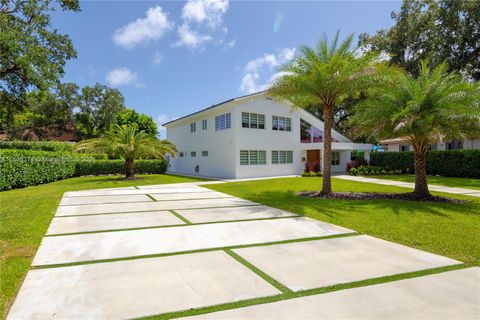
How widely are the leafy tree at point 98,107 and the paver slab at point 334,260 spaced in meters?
46.7

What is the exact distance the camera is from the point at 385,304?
3463 millimetres

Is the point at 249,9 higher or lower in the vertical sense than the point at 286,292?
higher

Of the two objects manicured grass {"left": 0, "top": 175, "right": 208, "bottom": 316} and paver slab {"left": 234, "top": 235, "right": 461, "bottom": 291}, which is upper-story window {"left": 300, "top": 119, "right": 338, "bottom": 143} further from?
paver slab {"left": 234, "top": 235, "right": 461, "bottom": 291}

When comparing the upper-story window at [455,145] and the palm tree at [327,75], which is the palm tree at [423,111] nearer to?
the palm tree at [327,75]

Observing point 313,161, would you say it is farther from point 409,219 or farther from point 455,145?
point 409,219

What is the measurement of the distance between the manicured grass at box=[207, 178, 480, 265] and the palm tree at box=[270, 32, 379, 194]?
9.17 feet

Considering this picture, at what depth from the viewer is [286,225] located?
25.0 ft

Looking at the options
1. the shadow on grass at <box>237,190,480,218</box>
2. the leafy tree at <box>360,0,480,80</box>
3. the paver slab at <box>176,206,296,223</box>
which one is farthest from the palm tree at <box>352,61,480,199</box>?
the leafy tree at <box>360,0,480,80</box>

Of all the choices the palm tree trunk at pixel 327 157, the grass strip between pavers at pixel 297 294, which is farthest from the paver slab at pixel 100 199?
the grass strip between pavers at pixel 297 294

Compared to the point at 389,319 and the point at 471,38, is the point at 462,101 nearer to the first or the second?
the point at 389,319

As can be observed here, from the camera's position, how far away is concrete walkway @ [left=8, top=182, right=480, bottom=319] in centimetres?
339

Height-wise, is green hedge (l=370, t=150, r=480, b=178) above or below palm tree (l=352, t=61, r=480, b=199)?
below

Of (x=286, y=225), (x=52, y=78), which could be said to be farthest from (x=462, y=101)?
(x=52, y=78)

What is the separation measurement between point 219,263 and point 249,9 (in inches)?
613
